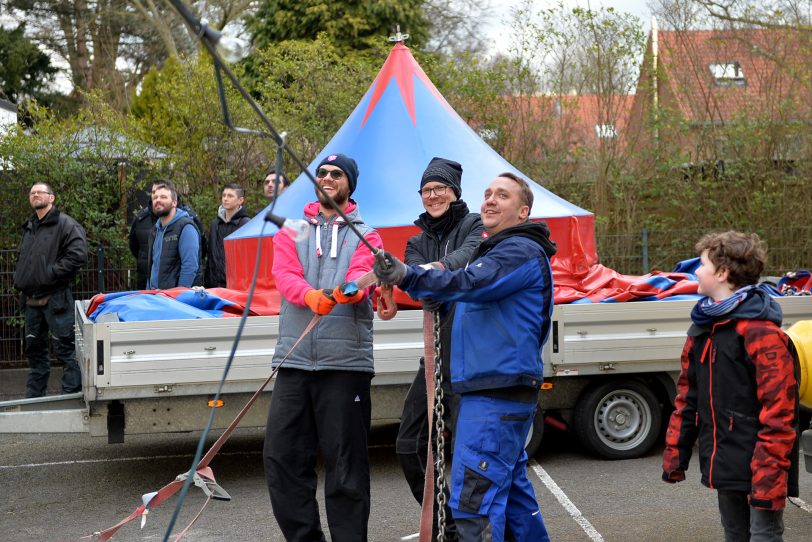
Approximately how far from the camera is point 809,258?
14.1 m

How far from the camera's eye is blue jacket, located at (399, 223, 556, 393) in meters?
4.09

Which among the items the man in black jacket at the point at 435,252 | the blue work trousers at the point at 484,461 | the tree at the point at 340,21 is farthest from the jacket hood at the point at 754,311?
the tree at the point at 340,21

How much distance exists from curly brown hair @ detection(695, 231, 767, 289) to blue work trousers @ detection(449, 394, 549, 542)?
0.98m

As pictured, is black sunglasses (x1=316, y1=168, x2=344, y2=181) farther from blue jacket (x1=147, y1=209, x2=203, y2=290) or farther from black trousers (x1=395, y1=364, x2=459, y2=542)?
blue jacket (x1=147, y1=209, x2=203, y2=290)

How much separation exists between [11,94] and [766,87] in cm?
2138

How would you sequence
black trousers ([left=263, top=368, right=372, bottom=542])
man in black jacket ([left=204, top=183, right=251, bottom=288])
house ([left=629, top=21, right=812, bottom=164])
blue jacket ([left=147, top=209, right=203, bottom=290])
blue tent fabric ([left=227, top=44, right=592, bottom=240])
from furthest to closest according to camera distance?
house ([left=629, top=21, right=812, bottom=164]), man in black jacket ([left=204, top=183, right=251, bottom=288]), blue jacket ([left=147, top=209, right=203, bottom=290]), blue tent fabric ([left=227, top=44, right=592, bottom=240]), black trousers ([left=263, top=368, right=372, bottom=542])

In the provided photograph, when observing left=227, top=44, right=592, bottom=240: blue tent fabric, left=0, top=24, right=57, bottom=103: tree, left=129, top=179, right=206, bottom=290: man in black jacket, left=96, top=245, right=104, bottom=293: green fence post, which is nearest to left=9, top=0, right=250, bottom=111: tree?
left=0, top=24, right=57, bottom=103: tree

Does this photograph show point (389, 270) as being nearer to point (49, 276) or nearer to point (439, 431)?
point (439, 431)

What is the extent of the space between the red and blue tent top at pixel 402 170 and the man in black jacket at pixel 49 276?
177 cm

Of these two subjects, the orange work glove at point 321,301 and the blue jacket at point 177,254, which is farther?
the blue jacket at point 177,254

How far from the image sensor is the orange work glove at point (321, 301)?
4738 mm

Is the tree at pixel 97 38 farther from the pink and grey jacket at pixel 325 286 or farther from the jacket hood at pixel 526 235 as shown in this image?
the jacket hood at pixel 526 235

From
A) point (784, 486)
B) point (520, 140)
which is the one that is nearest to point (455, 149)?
point (784, 486)

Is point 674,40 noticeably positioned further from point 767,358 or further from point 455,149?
point 767,358
